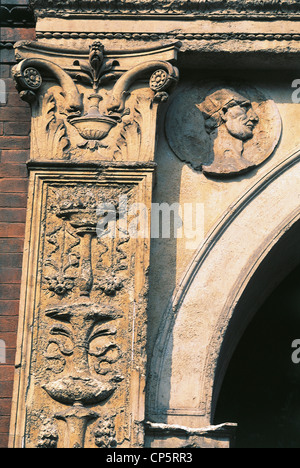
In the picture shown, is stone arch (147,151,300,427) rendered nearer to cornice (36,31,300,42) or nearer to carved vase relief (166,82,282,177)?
carved vase relief (166,82,282,177)

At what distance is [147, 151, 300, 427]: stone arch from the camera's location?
4.24 meters

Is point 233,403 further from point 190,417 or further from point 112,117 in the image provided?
point 112,117

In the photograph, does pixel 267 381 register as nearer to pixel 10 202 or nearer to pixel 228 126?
A: pixel 228 126

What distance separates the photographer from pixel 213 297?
4.41m

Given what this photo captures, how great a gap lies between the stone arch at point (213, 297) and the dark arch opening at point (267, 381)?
50.2 inches

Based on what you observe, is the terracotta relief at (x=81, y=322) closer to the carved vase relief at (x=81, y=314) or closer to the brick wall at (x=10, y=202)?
the carved vase relief at (x=81, y=314)

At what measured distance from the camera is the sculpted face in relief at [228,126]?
466 cm

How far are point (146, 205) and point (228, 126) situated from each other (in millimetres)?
726

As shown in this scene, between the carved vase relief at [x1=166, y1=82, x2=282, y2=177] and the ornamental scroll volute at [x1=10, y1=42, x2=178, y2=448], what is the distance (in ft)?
0.85

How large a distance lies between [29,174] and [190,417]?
1521mm

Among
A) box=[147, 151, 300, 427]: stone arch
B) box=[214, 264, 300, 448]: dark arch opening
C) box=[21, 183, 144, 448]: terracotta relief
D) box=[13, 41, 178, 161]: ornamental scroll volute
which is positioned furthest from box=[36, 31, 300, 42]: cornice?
box=[214, 264, 300, 448]: dark arch opening

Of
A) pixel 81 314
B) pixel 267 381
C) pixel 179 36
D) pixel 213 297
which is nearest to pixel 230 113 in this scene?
pixel 179 36

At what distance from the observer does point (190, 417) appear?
421 cm
